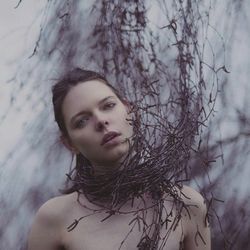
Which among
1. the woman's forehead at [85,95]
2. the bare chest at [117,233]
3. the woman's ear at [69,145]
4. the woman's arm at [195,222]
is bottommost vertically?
the woman's arm at [195,222]

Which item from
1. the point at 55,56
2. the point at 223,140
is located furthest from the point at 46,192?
the point at 223,140

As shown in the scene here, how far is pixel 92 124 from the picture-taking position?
1.73m

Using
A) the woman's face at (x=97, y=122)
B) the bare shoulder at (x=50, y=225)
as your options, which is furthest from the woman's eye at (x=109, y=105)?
the bare shoulder at (x=50, y=225)

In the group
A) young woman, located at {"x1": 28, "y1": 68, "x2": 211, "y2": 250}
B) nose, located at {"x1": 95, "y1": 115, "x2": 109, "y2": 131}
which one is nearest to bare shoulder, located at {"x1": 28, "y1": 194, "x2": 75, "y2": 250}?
Answer: young woman, located at {"x1": 28, "y1": 68, "x2": 211, "y2": 250}

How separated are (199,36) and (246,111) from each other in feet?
0.99

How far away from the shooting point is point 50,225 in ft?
5.94

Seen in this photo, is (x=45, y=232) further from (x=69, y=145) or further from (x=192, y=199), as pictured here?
(x=192, y=199)

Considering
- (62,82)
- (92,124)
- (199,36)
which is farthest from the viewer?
(199,36)

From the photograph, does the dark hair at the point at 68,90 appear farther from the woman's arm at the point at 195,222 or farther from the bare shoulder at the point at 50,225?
the woman's arm at the point at 195,222

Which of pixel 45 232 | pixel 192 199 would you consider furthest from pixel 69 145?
pixel 192 199

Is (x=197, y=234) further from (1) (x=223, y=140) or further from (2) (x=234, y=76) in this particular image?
(2) (x=234, y=76)

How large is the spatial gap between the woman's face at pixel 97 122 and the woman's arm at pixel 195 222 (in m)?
0.22

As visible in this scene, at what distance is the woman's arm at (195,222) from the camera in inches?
70.8

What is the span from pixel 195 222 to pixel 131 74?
21.9 inches
